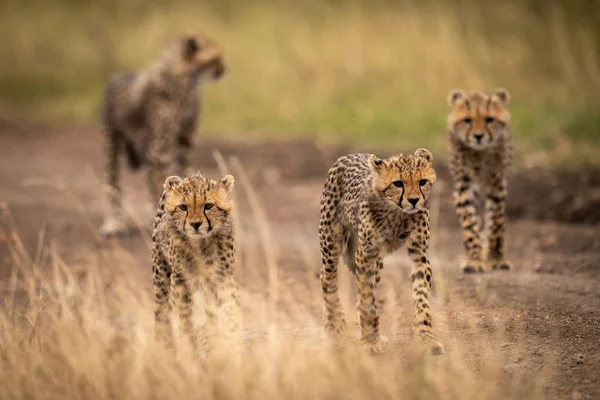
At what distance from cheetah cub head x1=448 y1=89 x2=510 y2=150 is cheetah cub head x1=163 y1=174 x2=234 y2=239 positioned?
2.28 meters

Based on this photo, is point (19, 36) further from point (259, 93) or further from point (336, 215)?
point (336, 215)

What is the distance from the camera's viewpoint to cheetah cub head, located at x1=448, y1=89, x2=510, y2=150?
251 inches

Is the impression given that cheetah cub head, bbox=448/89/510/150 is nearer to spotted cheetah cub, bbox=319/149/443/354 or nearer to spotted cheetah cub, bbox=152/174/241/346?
spotted cheetah cub, bbox=319/149/443/354

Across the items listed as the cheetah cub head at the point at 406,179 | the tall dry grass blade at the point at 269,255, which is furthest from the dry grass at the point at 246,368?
the cheetah cub head at the point at 406,179

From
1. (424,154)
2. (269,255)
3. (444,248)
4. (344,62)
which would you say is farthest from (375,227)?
(344,62)

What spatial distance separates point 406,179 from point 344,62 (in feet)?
35.0

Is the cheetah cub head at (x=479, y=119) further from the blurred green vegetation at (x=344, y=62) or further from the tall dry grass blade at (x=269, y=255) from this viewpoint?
the blurred green vegetation at (x=344, y=62)

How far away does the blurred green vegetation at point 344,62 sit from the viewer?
11914 millimetres

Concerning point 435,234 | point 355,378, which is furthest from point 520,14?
point 355,378

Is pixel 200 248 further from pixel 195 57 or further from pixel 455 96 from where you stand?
pixel 195 57

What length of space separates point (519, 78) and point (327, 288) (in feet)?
29.3

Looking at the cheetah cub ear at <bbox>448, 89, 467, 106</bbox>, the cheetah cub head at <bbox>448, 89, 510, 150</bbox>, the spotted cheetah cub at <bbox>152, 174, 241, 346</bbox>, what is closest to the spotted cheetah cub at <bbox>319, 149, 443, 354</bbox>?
the spotted cheetah cub at <bbox>152, 174, 241, 346</bbox>

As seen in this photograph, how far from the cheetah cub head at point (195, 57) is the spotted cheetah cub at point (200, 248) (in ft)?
11.3

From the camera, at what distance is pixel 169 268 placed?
16.6 ft
